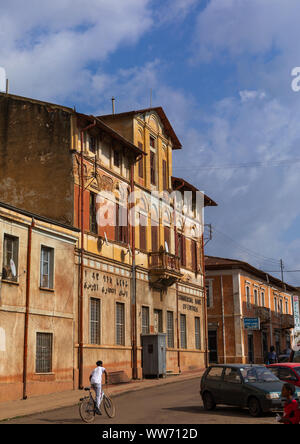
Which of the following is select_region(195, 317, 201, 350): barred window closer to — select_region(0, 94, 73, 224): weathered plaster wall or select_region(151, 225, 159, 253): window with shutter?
select_region(151, 225, 159, 253): window with shutter

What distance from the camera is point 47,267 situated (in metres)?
23.3

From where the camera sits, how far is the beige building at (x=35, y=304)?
20594mm

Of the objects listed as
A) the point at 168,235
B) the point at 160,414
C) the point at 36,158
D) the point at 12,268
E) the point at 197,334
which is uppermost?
the point at 36,158

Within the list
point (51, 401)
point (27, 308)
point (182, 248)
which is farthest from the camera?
point (182, 248)

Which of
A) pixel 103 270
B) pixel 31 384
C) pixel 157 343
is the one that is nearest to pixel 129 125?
pixel 103 270

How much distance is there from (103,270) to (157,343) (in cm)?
493

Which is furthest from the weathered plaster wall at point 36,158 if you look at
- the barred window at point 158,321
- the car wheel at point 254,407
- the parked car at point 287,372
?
the car wheel at point 254,407

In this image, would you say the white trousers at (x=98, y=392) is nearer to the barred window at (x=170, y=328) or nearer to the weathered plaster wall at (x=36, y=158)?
the weathered plaster wall at (x=36, y=158)

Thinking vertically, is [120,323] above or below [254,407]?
above

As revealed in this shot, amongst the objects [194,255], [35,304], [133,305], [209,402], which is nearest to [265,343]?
[194,255]

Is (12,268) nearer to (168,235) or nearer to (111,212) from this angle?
(111,212)

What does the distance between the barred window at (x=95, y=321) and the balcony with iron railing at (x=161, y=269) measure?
5.73 m

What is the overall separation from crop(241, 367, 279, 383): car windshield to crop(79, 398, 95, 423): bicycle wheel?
14.4 ft

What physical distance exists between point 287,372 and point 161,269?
14336 mm
